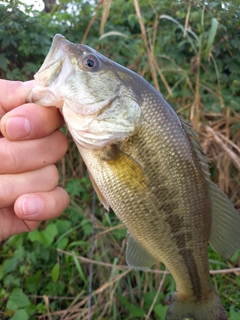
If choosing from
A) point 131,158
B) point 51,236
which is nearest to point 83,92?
point 131,158

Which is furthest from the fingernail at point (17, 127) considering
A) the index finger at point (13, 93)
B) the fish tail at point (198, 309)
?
the fish tail at point (198, 309)

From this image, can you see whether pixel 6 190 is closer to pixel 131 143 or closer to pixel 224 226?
pixel 131 143

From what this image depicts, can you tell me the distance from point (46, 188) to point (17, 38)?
2.32 m

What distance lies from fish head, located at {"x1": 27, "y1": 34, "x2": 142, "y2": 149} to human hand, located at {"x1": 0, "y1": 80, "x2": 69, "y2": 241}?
6cm

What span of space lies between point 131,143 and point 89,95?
213 mm

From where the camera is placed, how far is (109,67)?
3.73 feet

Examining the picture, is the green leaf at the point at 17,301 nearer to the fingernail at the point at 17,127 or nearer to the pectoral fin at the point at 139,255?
the pectoral fin at the point at 139,255

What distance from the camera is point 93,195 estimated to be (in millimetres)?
2033

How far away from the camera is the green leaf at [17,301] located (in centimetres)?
187

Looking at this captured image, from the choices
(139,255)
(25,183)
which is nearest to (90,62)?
(25,183)

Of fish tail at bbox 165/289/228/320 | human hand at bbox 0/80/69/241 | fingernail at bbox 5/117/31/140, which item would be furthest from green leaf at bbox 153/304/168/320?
fingernail at bbox 5/117/31/140

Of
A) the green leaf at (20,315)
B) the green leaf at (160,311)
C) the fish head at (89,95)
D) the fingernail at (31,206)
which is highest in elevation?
the fish head at (89,95)

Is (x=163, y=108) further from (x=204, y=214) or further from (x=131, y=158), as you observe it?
(x=204, y=214)

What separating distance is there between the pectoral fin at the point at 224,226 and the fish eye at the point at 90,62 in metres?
0.62
